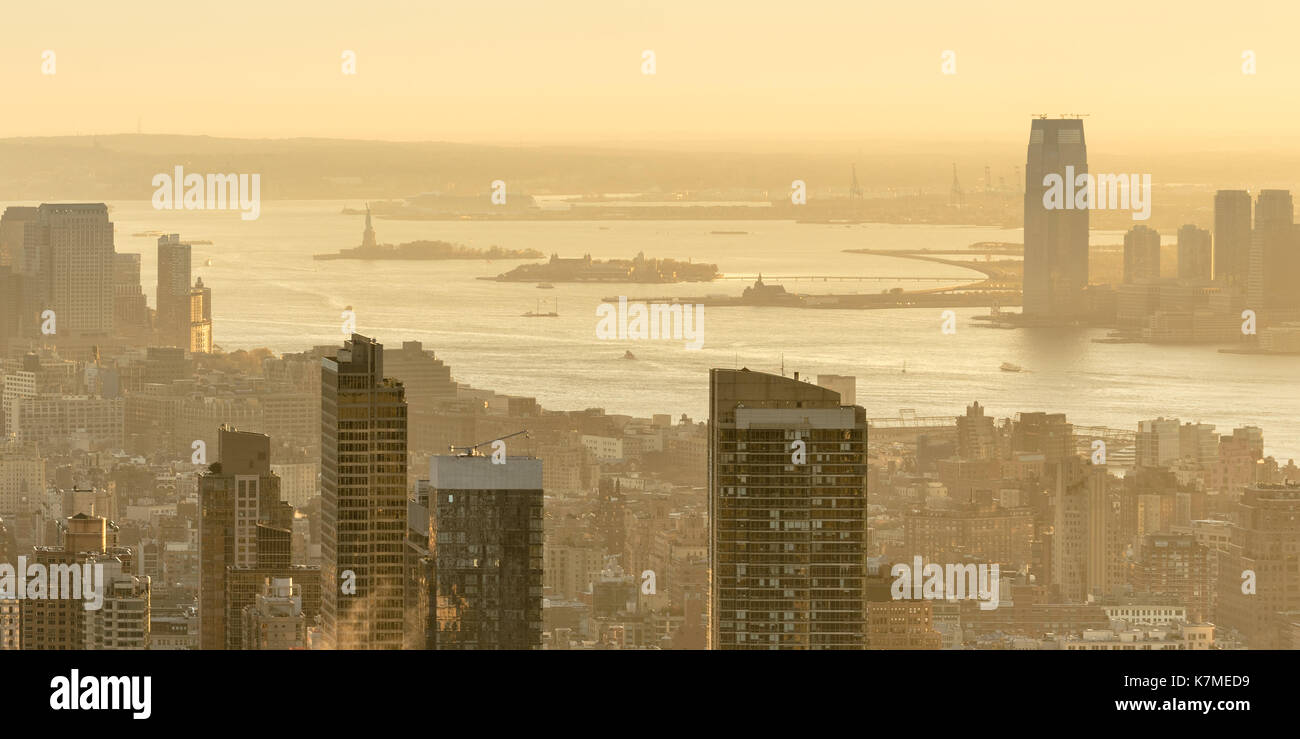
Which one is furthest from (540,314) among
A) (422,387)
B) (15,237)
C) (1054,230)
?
(15,237)

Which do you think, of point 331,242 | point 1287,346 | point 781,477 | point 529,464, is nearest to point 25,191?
point 331,242

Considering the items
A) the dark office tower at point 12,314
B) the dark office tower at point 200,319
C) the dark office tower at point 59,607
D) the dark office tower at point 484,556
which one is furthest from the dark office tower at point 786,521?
the dark office tower at point 12,314

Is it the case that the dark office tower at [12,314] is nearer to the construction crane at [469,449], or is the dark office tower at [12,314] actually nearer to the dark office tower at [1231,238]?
the construction crane at [469,449]

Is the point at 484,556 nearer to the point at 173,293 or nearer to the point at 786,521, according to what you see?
the point at 786,521

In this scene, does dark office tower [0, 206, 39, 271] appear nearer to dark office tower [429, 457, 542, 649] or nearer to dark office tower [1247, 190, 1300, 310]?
dark office tower [429, 457, 542, 649]
